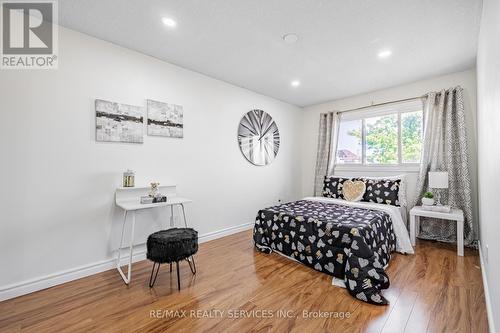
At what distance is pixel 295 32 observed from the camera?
7.40 feet

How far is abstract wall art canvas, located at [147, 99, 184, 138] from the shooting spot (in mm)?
2739

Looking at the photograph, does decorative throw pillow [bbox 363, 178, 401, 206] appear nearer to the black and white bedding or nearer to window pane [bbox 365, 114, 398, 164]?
the black and white bedding

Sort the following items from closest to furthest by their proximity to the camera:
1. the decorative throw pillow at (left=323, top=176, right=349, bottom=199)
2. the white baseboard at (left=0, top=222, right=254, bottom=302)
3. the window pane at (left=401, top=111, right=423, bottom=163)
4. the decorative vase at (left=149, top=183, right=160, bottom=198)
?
the white baseboard at (left=0, top=222, right=254, bottom=302) < the decorative vase at (left=149, top=183, right=160, bottom=198) < the window pane at (left=401, top=111, right=423, bottom=163) < the decorative throw pillow at (left=323, top=176, right=349, bottom=199)

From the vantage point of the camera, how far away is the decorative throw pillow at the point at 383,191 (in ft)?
10.7

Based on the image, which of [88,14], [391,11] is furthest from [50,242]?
[391,11]

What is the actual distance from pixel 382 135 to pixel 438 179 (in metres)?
1.29

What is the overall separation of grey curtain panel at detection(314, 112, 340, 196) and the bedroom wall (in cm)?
236

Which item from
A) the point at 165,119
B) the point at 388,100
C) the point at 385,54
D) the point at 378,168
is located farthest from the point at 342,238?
the point at 388,100

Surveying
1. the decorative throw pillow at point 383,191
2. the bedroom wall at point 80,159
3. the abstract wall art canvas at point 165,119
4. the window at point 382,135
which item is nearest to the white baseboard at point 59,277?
the bedroom wall at point 80,159

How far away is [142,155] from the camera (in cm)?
267

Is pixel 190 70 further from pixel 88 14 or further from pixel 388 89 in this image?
pixel 388 89

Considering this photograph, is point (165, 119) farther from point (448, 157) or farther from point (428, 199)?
point (448, 157)

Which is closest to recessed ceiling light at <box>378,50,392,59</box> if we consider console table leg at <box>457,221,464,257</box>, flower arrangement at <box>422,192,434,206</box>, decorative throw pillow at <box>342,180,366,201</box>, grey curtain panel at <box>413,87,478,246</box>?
grey curtain panel at <box>413,87,478,246</box>

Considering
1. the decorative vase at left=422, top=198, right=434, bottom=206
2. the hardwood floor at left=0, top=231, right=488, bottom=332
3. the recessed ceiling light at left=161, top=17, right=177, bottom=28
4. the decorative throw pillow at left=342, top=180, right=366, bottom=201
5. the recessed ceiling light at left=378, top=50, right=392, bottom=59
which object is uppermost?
the recessed ceiling light at left=161, top=17, right=177, bottom=28
